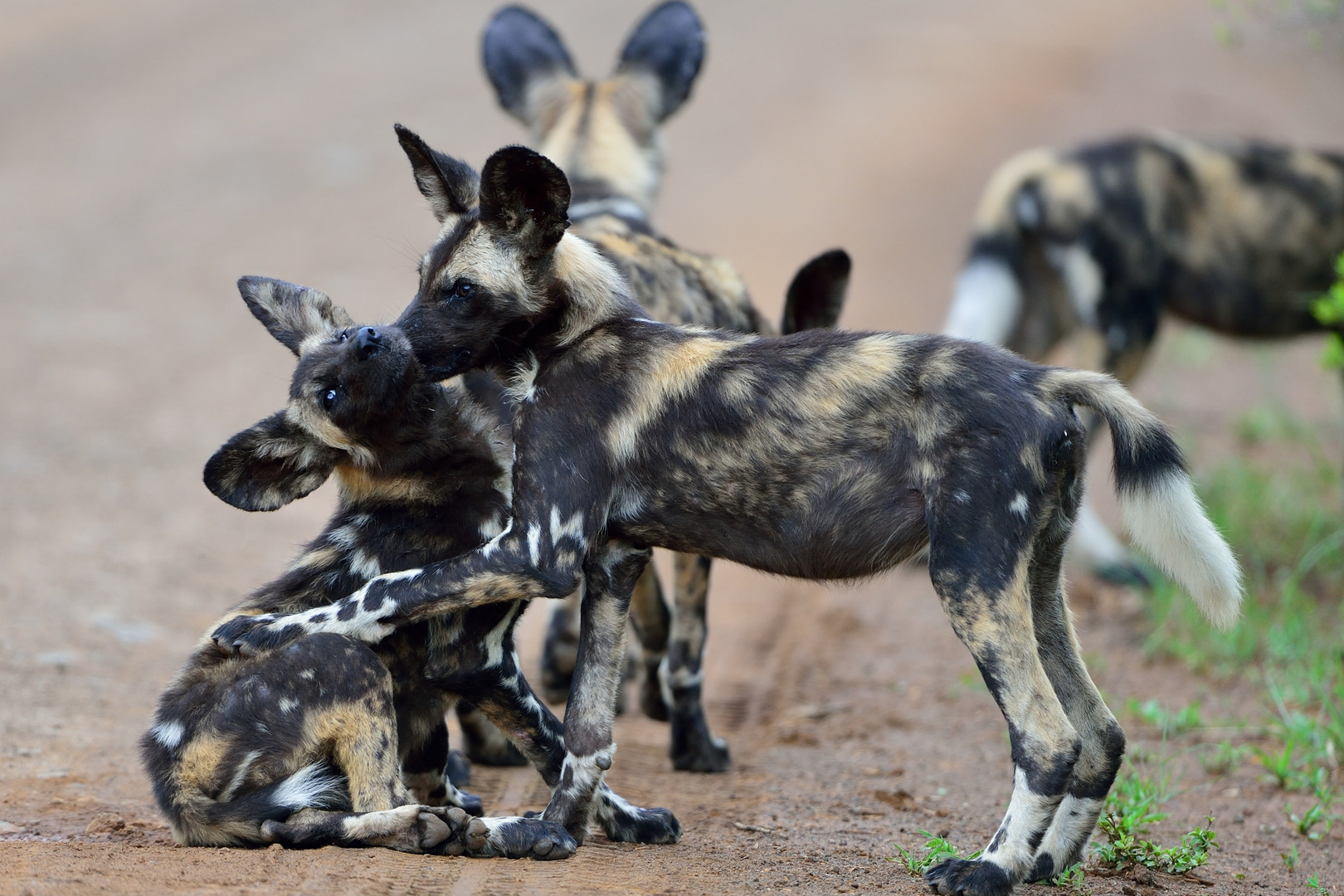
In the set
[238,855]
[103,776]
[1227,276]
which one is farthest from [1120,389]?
[1227,276]

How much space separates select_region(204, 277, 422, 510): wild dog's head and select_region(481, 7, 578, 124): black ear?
246 cm

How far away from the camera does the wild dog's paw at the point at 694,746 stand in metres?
4.55

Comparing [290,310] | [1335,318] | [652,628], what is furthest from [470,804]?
[1335,318]

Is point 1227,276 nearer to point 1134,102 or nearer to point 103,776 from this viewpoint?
point 103,776

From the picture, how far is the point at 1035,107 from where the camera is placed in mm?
14227

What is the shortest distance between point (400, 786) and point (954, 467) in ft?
5.05

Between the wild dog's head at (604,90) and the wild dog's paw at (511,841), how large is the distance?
2939 mm

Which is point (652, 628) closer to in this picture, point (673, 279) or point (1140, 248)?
point (673, 279)

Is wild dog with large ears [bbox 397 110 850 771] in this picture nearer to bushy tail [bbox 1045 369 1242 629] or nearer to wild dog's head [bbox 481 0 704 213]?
wild dog's head [bbox 481 0 704 213]

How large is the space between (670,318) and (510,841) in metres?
1.89

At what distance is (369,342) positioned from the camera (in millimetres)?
3781

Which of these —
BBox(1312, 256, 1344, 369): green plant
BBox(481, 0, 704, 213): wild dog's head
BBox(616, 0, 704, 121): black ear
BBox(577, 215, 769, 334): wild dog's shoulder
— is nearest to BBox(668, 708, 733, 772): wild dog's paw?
BBox(577, 215, 769, 334): wild dog's shoulder

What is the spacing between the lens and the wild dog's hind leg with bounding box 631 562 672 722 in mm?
4980

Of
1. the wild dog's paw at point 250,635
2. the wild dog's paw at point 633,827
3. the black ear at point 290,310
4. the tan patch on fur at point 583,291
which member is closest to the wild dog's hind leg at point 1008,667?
the wild dog's paw at point 633,827
